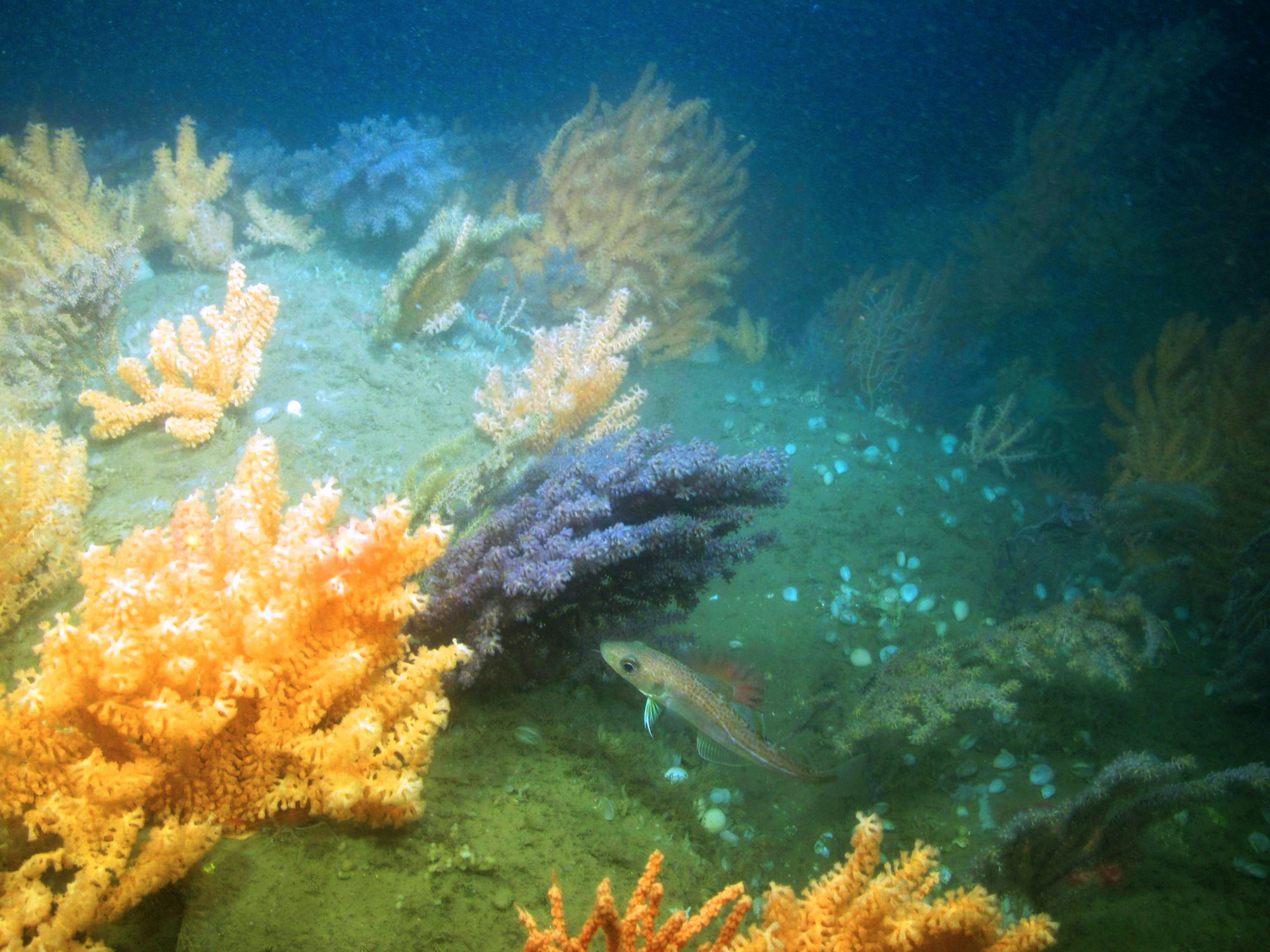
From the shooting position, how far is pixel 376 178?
6.89 metres

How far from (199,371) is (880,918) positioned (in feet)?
14.5

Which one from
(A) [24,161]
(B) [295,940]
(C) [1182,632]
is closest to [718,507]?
(B) [295,940]

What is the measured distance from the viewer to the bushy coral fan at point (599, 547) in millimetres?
2543

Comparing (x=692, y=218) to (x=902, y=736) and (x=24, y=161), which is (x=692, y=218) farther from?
(x=24, y=161)

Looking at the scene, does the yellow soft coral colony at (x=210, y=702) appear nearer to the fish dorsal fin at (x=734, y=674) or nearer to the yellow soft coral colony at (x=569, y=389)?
the fish dorsal fin at (x=734, y=674)

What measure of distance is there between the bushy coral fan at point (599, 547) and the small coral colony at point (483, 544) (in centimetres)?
2

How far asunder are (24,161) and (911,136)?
105 feet

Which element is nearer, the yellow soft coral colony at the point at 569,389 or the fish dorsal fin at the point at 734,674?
the fish dorsal fin at the point at 734,674

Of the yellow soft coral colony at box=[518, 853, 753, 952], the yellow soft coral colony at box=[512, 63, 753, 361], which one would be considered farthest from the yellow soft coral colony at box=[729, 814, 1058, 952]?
the yellow soft coral colony at box=[512, 63, 753, 361]

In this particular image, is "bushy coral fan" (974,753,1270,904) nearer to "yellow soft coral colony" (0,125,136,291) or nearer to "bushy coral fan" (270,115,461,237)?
"bushy coral fan" (270,115,461,237)

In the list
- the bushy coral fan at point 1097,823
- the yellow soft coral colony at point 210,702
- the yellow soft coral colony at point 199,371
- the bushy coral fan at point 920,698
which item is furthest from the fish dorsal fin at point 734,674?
the yellow soft coral colony at point 199,371

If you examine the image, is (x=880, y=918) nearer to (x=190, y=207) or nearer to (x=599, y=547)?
(x=599, y=547)

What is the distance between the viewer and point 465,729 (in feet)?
8.59

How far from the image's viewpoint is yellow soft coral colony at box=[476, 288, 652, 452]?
4383 mm
